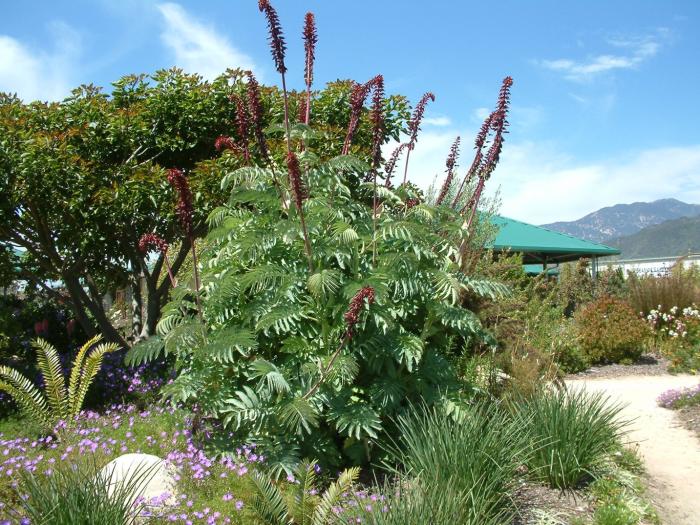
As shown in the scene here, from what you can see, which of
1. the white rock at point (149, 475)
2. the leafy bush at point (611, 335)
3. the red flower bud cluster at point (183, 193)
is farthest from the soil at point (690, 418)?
the red flower bud cluster at point (183, 193)

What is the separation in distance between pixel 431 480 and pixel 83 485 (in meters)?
1.90

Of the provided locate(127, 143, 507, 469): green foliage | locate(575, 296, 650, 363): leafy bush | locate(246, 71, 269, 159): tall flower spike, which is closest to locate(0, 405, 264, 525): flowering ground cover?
locate(127, 143, 507, 469): green foliage

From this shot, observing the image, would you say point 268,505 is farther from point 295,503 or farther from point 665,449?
point 665,449

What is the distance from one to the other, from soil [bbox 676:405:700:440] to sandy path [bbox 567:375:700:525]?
7cm

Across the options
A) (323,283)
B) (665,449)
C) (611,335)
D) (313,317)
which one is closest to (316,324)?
(313,317)

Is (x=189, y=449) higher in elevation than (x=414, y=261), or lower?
lower

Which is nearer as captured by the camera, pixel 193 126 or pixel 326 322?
pixel 326 322

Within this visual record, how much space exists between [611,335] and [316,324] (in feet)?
23.9

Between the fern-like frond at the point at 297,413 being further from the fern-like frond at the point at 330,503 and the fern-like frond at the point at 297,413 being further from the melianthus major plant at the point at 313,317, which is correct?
the fern-like frond at the point at 330,503

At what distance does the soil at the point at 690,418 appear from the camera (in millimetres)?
6183

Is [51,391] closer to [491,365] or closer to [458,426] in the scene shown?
[458,426]

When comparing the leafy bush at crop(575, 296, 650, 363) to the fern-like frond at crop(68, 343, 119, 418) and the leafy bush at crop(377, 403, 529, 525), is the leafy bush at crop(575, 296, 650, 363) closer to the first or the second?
the leafy bush at crop(377, 403, 529, 525)

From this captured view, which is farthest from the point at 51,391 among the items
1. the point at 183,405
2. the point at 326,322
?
the point at 326,322

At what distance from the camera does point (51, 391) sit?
5262 millimetres
